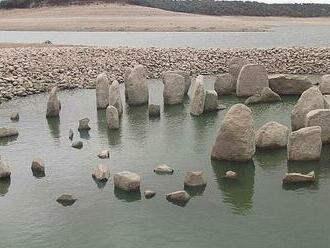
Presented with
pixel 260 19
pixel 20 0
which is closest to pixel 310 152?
pixel 260 19

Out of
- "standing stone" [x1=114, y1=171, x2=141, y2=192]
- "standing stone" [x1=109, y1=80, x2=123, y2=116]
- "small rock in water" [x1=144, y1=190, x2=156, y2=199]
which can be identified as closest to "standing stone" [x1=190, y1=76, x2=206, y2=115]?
"standing stone" [x1=109, y1=80, x2=123, y2=116]

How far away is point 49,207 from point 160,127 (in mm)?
7889

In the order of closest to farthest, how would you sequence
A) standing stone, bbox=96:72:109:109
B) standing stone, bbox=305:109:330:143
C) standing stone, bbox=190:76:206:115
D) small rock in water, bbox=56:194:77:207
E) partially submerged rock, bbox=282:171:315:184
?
small rock in water, bbox=56:194:77:207 < partially submerged rock, bbox=282:171:315:184 < standing stone, bbox=305:109:330:143 < standing stone, bbox=190:76:206:115 < standing stone, bbox=96:72:109:109

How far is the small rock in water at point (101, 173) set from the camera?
13.4 m

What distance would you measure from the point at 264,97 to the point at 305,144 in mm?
9132

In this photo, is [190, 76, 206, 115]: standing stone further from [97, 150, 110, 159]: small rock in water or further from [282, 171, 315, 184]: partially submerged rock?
[282, 171, 315, 184]: partially submerged rock

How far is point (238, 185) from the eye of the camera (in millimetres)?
13062

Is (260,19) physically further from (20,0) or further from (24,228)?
(24,228)

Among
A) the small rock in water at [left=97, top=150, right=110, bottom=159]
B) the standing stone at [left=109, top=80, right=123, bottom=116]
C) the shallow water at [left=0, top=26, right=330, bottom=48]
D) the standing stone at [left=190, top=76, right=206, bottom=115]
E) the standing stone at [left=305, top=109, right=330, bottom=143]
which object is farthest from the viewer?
the shallow water at [left=0, top=26, right=330, bottom=48]

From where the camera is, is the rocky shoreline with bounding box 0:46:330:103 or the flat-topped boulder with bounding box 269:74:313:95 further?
the rocky shoreline with bounding box 0:46:330:103

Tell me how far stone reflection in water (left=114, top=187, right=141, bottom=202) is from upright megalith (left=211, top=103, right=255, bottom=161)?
9.92 ft

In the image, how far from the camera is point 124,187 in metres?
12.6

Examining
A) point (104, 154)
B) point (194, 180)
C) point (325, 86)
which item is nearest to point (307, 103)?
point (194, 180)

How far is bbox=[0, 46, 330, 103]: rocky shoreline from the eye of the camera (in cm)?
2753
